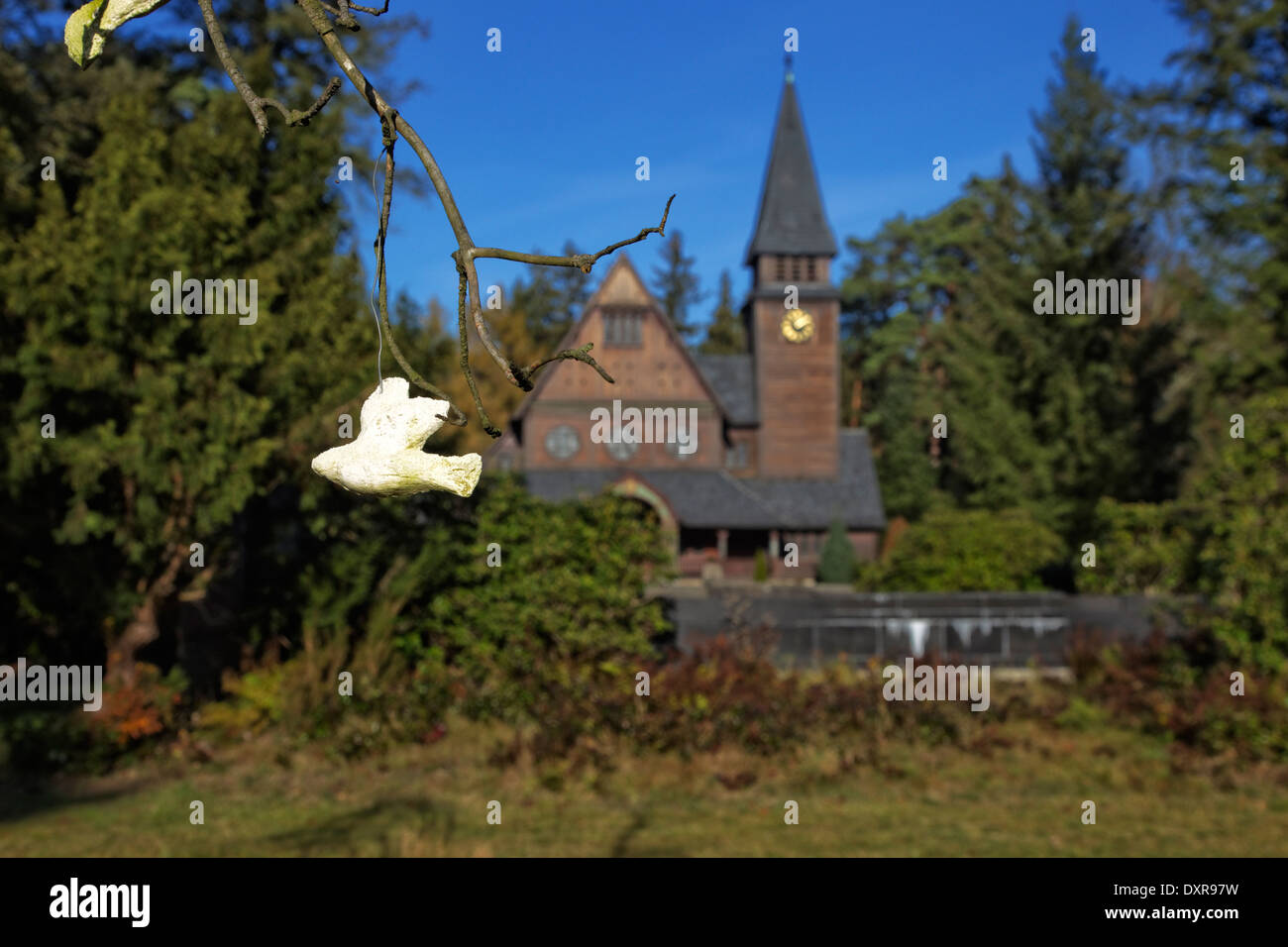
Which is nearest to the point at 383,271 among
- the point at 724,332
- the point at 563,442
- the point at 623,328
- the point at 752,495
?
the point at 623,328

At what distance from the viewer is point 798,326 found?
36281mm

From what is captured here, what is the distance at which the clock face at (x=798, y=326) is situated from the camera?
3647 cm

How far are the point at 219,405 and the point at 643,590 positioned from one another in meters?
5.29

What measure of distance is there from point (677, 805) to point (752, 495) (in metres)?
26.9

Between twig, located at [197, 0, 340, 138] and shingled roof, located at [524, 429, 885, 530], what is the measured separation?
106ft

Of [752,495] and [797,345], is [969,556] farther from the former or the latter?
[797,345]

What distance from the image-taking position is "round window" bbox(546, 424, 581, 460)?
35375mm

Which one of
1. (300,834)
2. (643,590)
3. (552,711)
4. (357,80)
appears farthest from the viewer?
(643,590)

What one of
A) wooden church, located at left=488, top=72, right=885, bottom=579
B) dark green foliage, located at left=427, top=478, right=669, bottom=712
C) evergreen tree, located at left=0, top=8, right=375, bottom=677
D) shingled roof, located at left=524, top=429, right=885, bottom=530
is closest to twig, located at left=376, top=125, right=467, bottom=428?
evergreen tree, located at left=0, top=8, right=375, bottom=677

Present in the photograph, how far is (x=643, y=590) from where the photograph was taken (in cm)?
1330

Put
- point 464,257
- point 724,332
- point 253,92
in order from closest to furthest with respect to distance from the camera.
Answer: point 464,257, point 253,92, point 724,332

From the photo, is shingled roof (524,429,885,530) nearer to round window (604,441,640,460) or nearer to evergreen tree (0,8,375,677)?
round window (604,441,640,460)
